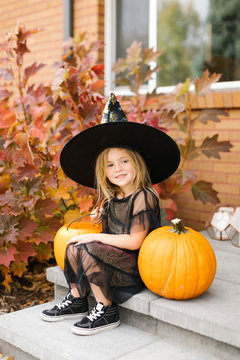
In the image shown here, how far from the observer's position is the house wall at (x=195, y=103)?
4414 mm

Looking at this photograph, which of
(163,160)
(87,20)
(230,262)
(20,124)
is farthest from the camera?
(87,20)

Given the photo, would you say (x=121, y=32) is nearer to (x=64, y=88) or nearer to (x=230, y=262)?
(x=64, y=88)

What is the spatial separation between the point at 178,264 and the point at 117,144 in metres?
0.80

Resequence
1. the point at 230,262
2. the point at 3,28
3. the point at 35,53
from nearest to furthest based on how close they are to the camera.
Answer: the point at 230,262
the point at 35,53
the point at 3,28

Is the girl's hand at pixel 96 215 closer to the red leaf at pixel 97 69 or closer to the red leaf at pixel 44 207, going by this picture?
the red leaf at pixel 44 207

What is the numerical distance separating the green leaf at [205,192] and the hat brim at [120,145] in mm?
1095

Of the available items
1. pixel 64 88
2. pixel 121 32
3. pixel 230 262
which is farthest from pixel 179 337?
pixel 121 32

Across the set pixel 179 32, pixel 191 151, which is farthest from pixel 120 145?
pixel 179 32

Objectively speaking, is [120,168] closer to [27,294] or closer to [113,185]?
[113,185]

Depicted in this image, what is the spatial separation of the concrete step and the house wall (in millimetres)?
2283

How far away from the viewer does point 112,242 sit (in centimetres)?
265

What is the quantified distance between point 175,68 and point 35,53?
192cm

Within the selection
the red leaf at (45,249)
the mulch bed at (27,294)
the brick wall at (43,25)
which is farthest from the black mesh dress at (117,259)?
the brick wall at (43,25)

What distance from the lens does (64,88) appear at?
3.30 metres
